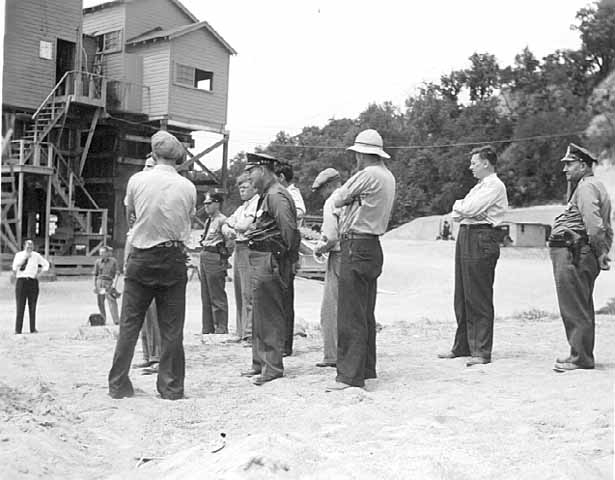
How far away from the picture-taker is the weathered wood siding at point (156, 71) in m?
17.5

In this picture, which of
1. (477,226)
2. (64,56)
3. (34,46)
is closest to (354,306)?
(477,226)

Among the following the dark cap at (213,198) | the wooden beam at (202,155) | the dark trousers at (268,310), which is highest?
the wooden beam at (202,155)

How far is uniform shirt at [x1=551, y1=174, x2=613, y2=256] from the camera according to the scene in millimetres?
5703

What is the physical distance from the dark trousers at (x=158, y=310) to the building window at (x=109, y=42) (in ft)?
44.2

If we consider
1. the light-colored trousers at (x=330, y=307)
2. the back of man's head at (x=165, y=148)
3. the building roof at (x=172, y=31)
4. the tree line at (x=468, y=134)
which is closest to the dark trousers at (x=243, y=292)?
the light-colored trousers at (x=330, y=307)

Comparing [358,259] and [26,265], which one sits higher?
[358,259]

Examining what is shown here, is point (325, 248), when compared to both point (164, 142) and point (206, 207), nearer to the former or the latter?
point (164, 142)

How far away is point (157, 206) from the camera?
206 inches

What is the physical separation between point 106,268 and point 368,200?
8927 mm

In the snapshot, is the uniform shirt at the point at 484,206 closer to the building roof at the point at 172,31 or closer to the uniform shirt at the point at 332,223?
the uniform shirt at the point at 332,223

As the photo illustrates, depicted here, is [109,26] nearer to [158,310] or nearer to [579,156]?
[158,310]

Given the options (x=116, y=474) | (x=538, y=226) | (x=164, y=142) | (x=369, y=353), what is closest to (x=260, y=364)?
(x=369, y=353)

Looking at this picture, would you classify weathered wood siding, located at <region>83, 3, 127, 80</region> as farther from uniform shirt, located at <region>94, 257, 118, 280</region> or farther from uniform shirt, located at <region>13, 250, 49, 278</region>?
uniform shirt, located at <region>13, 250, 49, 278</region>

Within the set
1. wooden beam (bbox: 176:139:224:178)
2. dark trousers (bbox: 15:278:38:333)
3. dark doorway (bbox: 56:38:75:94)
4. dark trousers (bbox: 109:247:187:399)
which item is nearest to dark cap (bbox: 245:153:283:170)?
dark trousers (bbox: 109:247:187:399)
